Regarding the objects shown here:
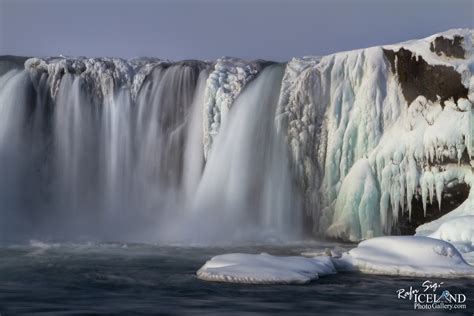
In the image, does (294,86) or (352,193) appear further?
(294,86)

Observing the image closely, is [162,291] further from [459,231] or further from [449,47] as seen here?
[449,47]

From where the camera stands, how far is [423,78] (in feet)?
69.7

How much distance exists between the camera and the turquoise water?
34.1 feet

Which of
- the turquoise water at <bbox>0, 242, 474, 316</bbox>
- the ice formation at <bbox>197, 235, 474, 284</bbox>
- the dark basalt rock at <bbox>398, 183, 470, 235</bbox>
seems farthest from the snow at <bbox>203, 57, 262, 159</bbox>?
the ice formation at <bbox>197, 235, 474, 284</bbox>

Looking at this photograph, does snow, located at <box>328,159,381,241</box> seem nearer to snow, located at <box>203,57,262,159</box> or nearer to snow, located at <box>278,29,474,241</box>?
snow, located at <box>278,29,474,241</box>

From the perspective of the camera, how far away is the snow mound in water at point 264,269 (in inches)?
489

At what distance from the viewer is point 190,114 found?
23531mm

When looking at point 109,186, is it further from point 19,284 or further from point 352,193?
point 19,284

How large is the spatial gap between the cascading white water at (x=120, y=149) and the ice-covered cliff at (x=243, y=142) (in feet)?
0.13

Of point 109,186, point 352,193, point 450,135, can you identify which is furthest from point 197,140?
point 450,135

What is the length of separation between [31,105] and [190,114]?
4.82 metres

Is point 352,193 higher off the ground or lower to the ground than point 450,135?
lower

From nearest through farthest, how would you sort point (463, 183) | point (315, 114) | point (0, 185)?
point (463, 183)
point (315, 114)
point (0, 185)

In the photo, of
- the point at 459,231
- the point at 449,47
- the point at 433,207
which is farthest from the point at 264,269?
the point at 449,47
